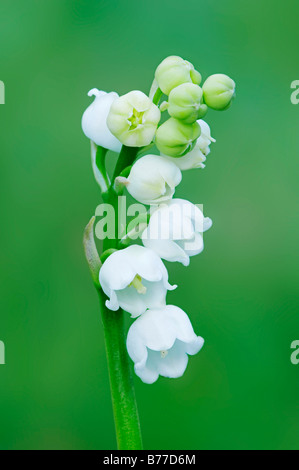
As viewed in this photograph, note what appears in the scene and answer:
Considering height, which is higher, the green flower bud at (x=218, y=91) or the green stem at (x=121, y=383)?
the green flower bud at (x=218, y=91)

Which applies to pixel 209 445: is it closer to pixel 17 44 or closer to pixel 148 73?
pixel 148 73

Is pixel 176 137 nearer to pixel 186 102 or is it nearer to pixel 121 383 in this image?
pixel 186 102

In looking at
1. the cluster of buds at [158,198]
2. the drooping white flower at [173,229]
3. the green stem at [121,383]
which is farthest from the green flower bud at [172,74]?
the green stem at [121,383]

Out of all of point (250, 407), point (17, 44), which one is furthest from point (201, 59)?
point (250, 407)

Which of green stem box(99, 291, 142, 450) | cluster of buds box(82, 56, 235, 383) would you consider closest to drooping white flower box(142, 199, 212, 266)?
cluster of buds box(82, 56, 235, 383)

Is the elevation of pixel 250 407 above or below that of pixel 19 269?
below

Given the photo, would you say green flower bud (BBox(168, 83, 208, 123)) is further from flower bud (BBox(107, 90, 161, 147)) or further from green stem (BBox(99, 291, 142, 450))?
green stem (BBox(99, 291, 142, 450))

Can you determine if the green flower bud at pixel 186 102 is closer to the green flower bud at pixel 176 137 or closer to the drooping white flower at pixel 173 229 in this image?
the green flower bud at pixel 176 137
